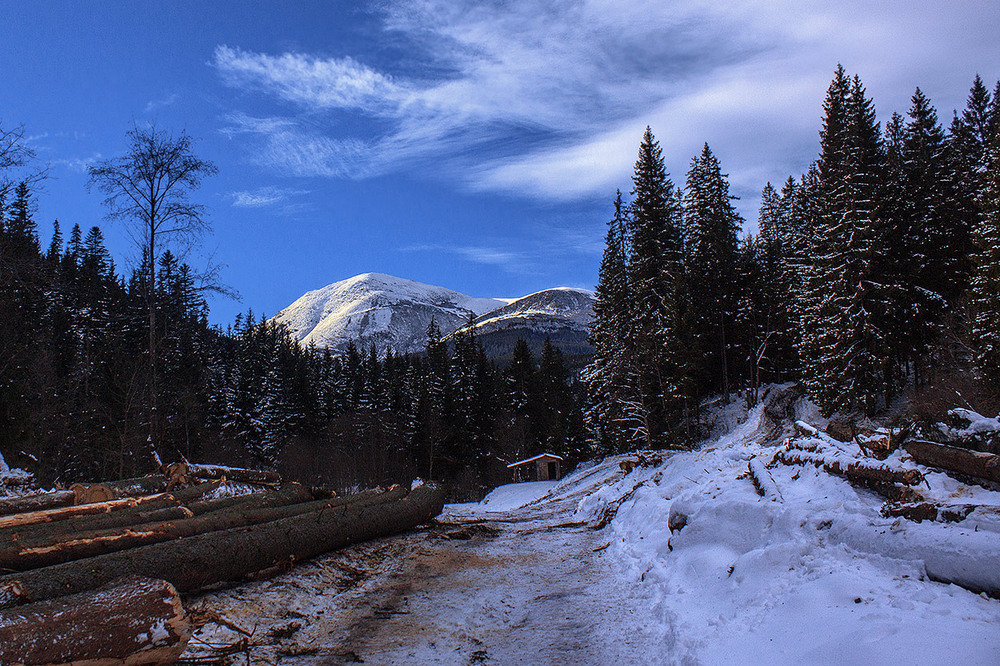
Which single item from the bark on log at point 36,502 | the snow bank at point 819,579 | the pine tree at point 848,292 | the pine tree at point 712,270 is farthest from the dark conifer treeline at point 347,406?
the snow bank at point 819,579

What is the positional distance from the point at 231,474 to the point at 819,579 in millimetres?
13142

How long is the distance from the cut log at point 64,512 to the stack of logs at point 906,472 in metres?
10.3

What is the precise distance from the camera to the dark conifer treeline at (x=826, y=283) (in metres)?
26.7

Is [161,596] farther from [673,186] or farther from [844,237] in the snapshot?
→ [673,186]

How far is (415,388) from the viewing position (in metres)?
56.8

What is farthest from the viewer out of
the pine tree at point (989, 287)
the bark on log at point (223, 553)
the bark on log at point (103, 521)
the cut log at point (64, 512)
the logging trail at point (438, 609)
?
the pine tree at point (989, 287)

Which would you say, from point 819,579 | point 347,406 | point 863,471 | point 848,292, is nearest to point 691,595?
point 819,579

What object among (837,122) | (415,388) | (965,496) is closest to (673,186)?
(837,122)

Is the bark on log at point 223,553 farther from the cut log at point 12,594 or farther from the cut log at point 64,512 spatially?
the cut log at point 64,512

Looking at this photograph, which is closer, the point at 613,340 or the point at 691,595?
the point at 691,595

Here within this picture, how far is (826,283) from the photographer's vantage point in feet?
95.0

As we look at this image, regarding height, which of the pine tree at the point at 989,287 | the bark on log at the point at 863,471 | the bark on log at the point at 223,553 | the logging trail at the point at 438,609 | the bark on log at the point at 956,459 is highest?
the pine tree at the point at 989,287

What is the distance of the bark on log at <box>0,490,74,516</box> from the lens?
8648mm

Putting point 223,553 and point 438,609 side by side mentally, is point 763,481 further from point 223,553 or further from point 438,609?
point 223,553
